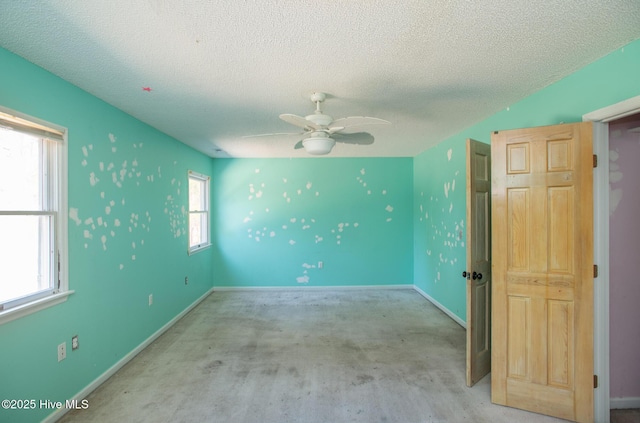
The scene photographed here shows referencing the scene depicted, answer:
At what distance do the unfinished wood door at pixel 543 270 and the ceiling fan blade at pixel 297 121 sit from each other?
1.41 m

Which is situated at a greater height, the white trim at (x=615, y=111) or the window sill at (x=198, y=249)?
the white trim at (x=615, y=111)

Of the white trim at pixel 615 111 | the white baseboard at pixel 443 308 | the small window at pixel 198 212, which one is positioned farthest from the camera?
the small window at pixel 198 212

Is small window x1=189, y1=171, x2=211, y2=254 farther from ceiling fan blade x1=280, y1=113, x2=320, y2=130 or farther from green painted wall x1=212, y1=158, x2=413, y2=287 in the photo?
ceiling fan blade x1=280, y1=113, x2=320, y2=130

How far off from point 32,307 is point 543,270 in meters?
3.39

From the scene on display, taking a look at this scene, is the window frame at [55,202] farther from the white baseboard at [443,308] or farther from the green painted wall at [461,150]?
the white baseboard at [443,308]

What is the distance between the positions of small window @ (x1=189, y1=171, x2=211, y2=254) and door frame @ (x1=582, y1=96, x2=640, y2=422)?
14.7 feet

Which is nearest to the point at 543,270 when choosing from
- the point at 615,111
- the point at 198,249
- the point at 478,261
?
the point at 478,261

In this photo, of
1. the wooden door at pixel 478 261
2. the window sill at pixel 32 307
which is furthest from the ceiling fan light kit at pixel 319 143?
the window sill at pixel 32 307

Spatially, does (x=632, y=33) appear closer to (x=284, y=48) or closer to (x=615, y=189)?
(x=615, y=189)

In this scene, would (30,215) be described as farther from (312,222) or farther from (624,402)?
(624,402)

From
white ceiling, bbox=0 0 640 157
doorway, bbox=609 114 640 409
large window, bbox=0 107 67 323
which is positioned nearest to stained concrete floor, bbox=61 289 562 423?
doorway, bbox=609 114 640 409

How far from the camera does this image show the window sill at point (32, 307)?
167 cm

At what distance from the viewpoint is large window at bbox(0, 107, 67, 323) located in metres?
1.76

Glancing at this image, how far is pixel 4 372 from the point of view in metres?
1.66
